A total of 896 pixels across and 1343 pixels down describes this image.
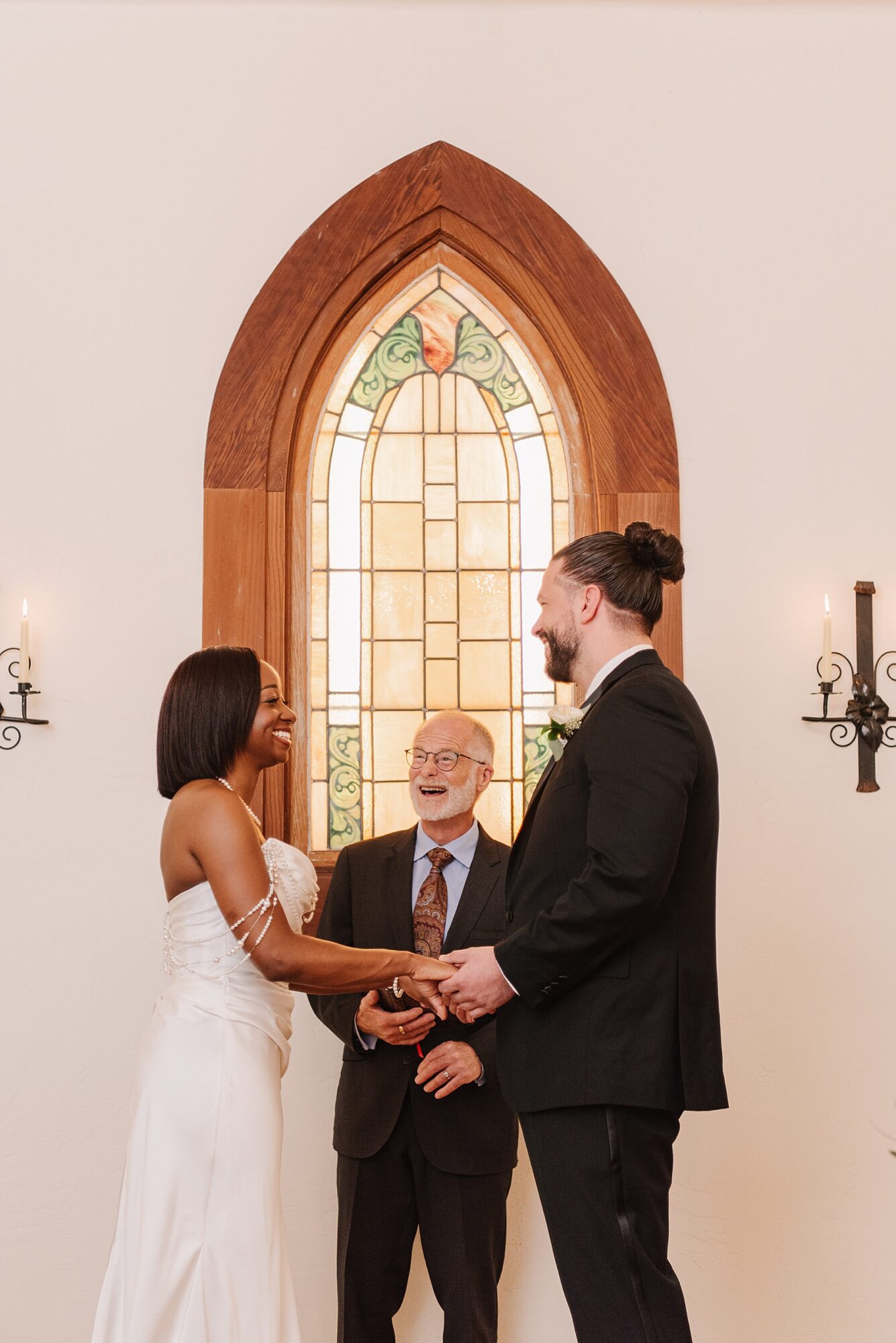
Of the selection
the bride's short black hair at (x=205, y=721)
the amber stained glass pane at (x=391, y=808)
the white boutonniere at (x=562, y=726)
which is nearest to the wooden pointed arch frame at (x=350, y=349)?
the amber stained glass pane at (x=391, y=808)

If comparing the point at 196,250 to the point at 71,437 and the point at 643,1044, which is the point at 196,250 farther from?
the point at 643,1044

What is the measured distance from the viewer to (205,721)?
237cm

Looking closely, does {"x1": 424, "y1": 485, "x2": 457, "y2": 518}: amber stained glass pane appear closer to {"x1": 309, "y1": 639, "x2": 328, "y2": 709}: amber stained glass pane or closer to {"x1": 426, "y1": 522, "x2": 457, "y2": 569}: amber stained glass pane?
{"x1": 426, "y1": 522, "x2": 457, "y2": 569}: amber stained glass pane

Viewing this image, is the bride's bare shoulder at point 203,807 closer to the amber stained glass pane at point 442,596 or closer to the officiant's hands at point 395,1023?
the officiant's hands at point 395,1023

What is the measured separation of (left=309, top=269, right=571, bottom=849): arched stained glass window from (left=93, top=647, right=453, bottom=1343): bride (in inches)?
39.2

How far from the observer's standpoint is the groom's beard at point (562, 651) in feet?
7.73

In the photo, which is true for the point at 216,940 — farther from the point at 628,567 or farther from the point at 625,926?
the point at 628,567

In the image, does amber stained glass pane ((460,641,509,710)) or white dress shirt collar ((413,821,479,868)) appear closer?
white dress shirt collar ((413,821,479,868))

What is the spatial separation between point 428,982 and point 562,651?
773mm

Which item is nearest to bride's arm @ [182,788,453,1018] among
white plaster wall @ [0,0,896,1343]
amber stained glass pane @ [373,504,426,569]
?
white plaster wall @ [0,0,896,1343]

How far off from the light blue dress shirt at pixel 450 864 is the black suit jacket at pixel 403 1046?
0.08ft

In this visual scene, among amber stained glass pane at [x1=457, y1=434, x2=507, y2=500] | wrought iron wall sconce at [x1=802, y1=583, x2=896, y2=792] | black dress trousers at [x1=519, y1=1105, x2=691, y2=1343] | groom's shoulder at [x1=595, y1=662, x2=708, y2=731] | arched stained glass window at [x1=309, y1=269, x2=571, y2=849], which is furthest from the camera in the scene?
amber stained glass pane at [x1=457, y1=434, x2=507, y2=500]

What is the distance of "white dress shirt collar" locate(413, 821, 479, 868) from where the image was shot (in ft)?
9.53

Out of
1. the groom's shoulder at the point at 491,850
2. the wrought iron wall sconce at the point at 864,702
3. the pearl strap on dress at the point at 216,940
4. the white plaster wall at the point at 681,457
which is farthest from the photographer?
the wrought iron wall sconce at the point at 864,702
